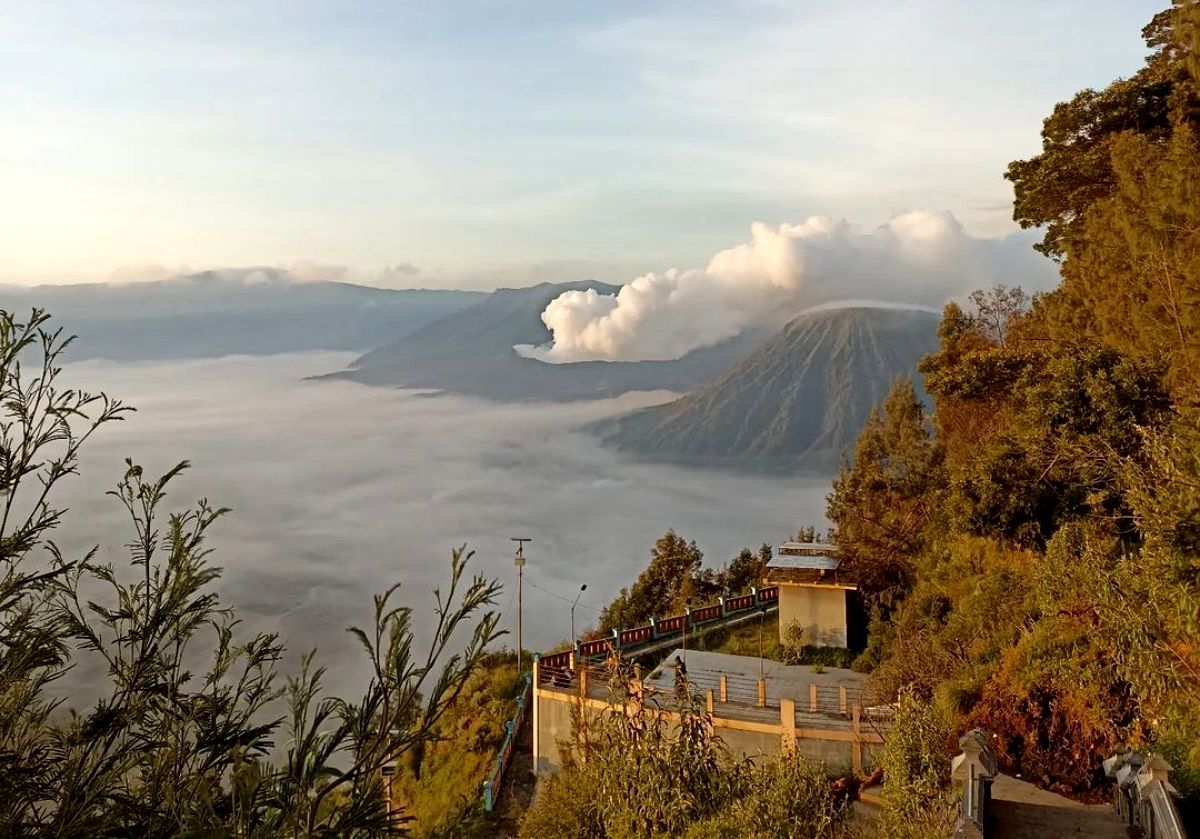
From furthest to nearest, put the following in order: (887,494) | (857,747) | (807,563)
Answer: (887,494)
(807,563)
(857,747)

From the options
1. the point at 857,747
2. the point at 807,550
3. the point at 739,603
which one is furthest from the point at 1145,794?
the point at 739,603

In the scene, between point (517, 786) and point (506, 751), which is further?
point (506, 751)

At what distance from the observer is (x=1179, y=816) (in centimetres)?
769

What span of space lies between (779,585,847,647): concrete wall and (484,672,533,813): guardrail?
25.7 feet

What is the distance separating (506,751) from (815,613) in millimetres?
9639

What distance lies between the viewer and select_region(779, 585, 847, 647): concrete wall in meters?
23.4

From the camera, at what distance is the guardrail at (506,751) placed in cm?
2023

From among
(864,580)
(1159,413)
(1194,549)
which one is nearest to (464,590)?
(1194,549)

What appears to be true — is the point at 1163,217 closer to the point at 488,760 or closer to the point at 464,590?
the point at 464,590

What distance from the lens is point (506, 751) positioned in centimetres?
2178

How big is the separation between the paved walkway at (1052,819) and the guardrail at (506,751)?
41.7ft

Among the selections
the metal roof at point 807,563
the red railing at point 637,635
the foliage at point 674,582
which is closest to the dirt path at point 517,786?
the red railing at point 637,635

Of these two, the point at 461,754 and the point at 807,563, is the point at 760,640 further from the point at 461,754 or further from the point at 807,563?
the point at 461,754

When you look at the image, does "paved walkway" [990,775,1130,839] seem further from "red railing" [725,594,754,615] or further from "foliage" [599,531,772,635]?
"foliage" [599,531,772,635]
